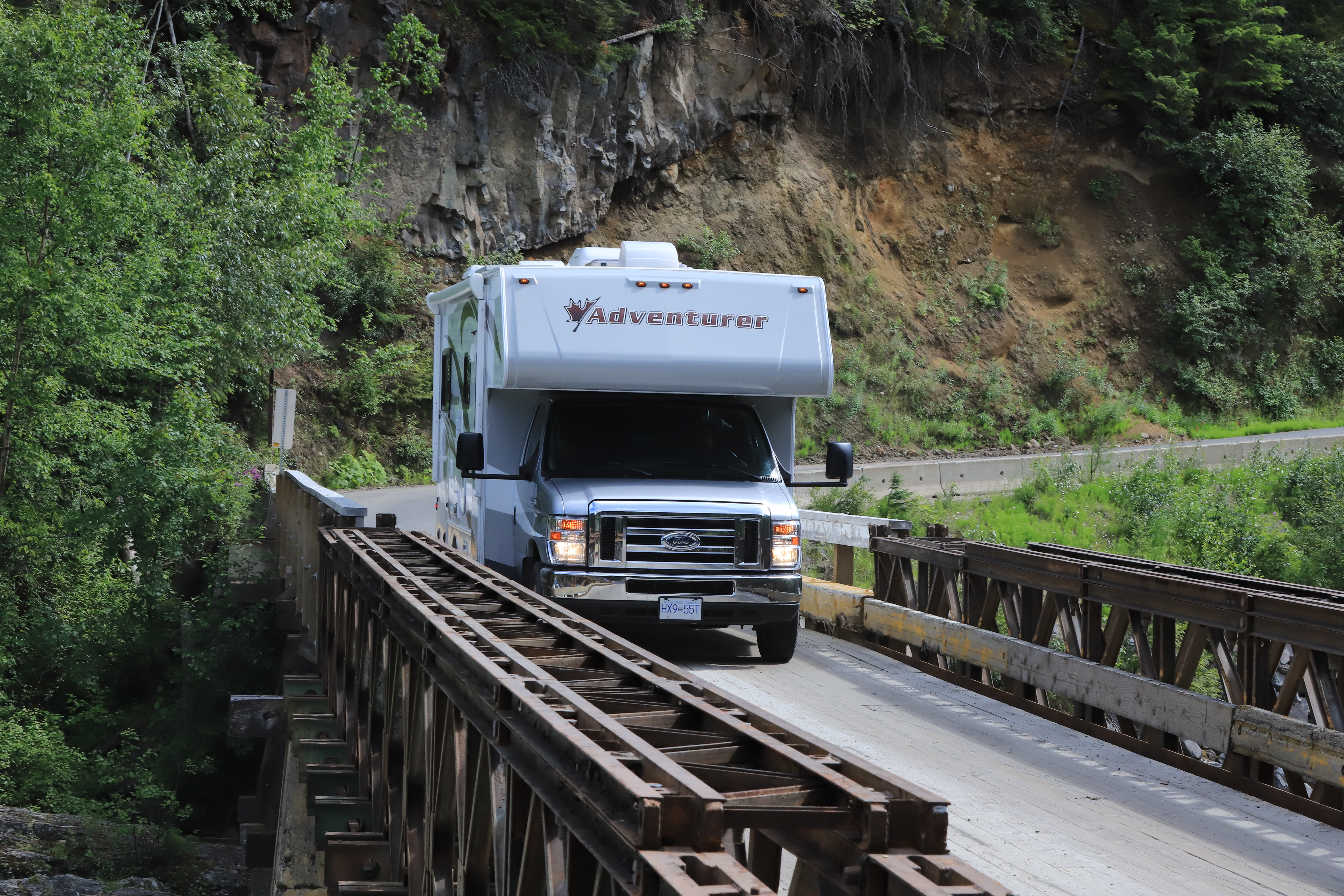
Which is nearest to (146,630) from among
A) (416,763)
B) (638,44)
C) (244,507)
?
(244,507)

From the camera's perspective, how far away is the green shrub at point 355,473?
29.3m

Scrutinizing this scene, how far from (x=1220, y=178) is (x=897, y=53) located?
1249 centimetres

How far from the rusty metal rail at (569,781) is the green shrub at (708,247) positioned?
98.3ft

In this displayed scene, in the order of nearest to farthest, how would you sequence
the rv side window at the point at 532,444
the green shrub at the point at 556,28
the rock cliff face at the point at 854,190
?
the rv side window at the point at 532,444 < the green shrub at the point at 556,28 < the rock cliff face at the point at 854,190

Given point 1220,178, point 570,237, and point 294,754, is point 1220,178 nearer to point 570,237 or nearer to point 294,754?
point 570,237

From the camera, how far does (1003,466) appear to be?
2855 cm

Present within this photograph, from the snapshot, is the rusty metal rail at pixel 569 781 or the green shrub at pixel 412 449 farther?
the green shrub at pixel 412 449

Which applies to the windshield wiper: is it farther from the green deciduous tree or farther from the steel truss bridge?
the green deciduous tree

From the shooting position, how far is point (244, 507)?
2080 centimetres

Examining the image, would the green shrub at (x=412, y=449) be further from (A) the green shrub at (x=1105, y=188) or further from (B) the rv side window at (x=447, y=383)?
(A) the green shrub at (x=1105, y=188)

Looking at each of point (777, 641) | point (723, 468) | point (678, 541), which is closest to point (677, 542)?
point (678, 541)

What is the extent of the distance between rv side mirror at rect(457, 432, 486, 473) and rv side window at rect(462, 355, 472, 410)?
1834 mm

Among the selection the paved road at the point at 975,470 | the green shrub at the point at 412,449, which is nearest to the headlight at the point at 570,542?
the paved road at the point at 975,470

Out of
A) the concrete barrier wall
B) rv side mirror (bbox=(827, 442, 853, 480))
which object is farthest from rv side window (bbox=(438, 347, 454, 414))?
the concrete barrier wall
